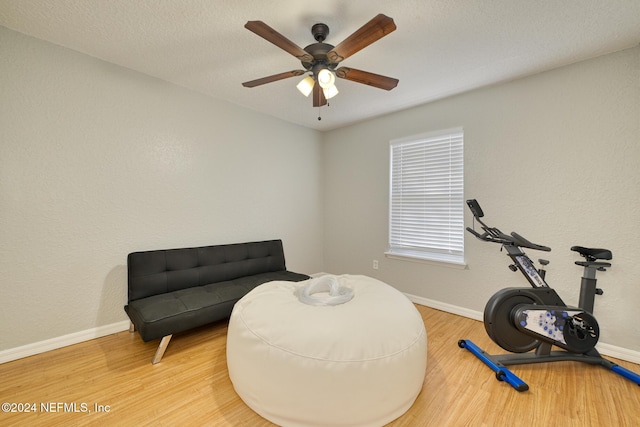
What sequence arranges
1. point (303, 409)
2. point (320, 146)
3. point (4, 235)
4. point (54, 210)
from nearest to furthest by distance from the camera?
point (303, 409)
point (4, 235)
point (54, 210)
point (320, 146)

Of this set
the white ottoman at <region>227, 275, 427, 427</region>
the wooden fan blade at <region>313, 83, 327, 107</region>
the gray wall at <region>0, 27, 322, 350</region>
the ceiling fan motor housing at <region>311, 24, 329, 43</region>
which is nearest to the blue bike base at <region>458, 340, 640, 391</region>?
the white ottoman at <region>227, 275, 427, 427</region>

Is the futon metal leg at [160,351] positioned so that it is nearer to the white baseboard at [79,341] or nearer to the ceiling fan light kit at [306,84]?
the white baseboard at [79,341]

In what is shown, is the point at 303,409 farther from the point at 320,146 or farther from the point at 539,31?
the point at 320,146

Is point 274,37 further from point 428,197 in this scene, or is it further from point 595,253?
point 595,253

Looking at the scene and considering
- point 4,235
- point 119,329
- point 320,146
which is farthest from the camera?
point 320,146

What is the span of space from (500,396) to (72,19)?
375 cm

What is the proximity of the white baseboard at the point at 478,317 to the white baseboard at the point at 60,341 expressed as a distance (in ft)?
10.4

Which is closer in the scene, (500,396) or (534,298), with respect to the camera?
(500,396)

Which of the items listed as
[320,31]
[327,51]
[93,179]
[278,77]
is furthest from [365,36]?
[93,179]

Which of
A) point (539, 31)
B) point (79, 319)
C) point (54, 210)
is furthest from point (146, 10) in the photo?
point (539, 31)

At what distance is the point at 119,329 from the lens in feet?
7.87

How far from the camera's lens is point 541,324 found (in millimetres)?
1791

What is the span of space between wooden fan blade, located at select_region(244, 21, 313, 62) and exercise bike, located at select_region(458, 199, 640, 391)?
1980mm

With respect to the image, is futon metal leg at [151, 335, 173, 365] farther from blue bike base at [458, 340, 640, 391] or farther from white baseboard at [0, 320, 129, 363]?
blue bike base at [458, 340, 640, 391]
